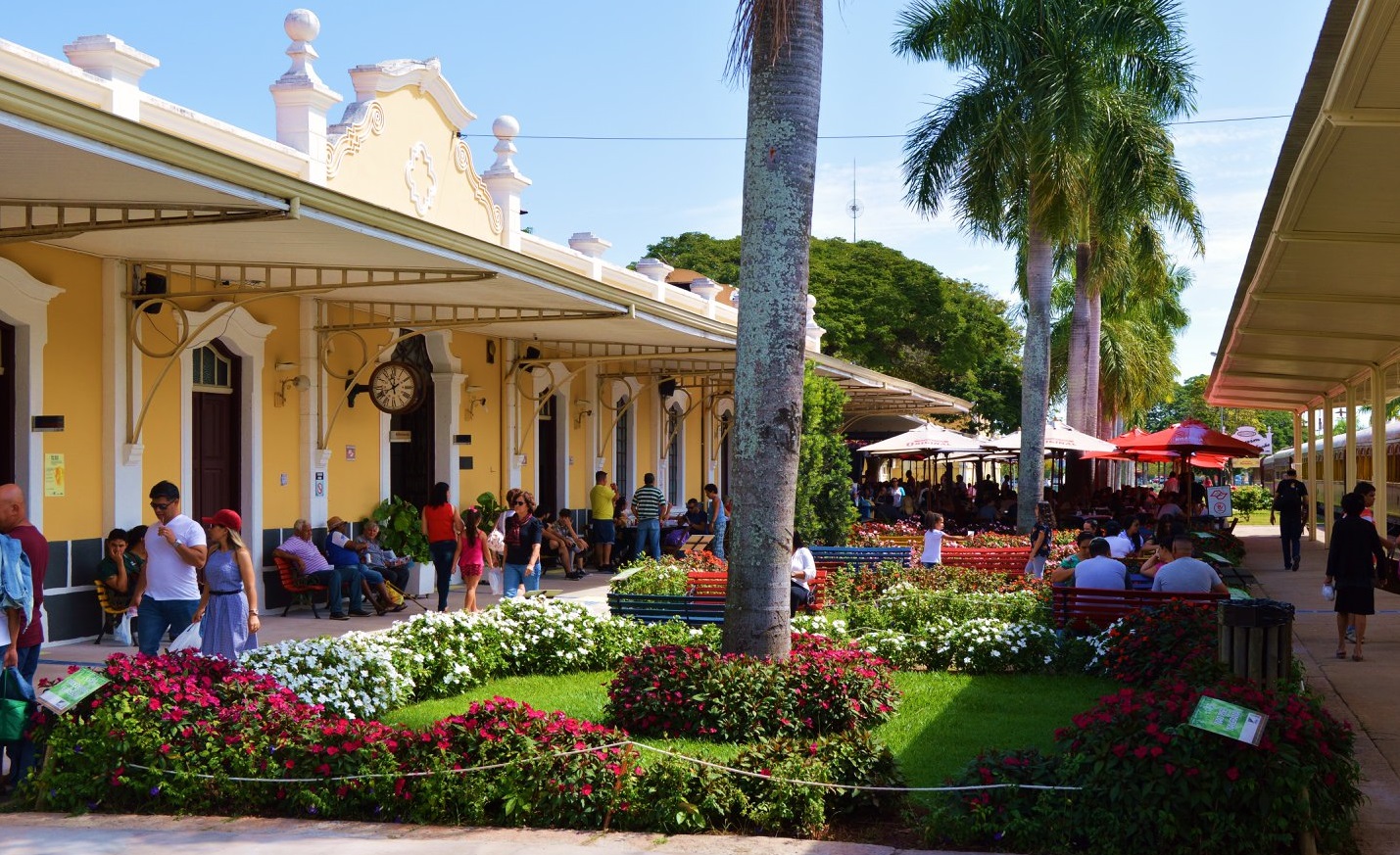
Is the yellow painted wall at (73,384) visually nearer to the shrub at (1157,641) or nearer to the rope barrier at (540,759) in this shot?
the rope barrier at (540,759)

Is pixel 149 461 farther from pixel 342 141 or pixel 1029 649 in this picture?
pixel 1029 649

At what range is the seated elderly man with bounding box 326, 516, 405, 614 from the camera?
15109mm

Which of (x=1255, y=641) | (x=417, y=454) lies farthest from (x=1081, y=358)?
(x=1255, y=641)

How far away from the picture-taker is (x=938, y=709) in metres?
9.54

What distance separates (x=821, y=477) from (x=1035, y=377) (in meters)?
5.48

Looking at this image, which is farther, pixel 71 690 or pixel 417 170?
pixel 417 170

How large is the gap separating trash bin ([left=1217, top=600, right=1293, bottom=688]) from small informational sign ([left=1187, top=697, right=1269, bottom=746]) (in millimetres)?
1129

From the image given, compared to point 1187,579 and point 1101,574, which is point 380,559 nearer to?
point 1101,574

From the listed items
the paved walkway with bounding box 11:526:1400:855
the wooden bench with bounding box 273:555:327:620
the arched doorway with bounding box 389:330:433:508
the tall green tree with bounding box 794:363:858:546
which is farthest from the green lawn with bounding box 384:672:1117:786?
the arched doorway with bounding box 389:330:433:508

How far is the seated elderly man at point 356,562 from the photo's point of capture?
15.1 meters

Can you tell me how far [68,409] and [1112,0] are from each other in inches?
650

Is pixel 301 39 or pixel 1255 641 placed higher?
pixel 301 39

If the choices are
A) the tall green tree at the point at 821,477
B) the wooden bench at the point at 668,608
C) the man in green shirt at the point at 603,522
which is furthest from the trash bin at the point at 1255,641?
the man in green shirt at the point at 603,522

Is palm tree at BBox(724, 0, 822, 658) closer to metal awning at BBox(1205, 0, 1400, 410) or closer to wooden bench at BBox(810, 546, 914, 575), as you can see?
metal awning at BBox(1205, 0, 1400, 410)
